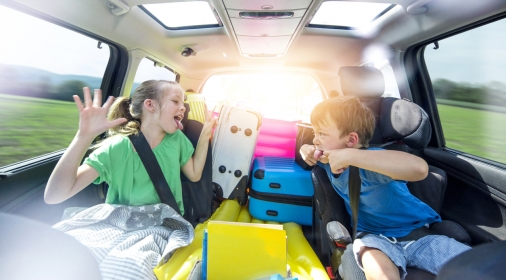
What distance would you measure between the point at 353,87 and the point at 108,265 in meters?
1.84

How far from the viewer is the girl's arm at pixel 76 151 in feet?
4.04

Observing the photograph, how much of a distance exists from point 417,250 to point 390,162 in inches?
18.7

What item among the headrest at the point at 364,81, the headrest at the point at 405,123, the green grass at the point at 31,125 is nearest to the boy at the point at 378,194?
the headrest at the point at 405,123

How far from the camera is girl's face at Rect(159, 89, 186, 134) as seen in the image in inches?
64.4

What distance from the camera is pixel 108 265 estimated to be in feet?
3.54

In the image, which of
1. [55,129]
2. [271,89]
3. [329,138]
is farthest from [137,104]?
[271,89]

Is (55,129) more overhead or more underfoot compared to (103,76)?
more underfoot

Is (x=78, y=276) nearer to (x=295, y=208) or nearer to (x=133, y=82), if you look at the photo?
(x=295, y=208)

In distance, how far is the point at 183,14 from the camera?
2.46m

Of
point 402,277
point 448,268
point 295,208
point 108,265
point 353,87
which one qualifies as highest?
point 353,87

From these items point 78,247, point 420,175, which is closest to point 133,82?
point 78,247

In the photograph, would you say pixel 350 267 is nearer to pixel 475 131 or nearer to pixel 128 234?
pixel 128 234

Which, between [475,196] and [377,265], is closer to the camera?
[377,265]

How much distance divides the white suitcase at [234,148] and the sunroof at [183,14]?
832 mm
